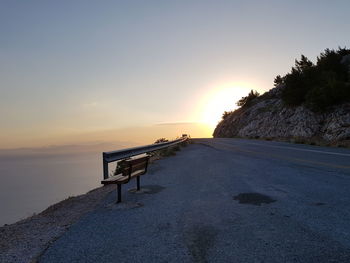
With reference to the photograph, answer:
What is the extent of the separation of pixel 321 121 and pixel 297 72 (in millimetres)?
10515

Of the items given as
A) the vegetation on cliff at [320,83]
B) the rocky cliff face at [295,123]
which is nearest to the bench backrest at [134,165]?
the rocky cliff face at [295,123]

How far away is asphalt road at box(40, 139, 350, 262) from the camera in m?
3.93

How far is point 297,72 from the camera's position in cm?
3634

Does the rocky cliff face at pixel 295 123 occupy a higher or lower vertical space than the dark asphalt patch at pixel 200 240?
higher

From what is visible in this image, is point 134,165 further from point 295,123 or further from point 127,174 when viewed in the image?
point 295,123

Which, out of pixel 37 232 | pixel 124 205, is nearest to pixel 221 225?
pixel 124 205

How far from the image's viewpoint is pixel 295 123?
32.8 m

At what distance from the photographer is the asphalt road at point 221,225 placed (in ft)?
12.9

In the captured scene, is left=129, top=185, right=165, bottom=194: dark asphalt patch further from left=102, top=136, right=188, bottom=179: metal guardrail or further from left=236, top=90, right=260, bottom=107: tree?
left=236, top=90, right=260, bottom=107: tree

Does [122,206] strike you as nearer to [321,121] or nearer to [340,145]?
[340,145]

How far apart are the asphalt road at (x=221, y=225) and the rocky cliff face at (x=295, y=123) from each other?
1785 cm


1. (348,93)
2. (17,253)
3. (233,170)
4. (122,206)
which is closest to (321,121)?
(348,93)

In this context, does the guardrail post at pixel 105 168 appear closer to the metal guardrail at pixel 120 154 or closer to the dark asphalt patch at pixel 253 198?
the metal guardrail at pixel 120 154

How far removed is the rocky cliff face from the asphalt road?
17.8 meters
